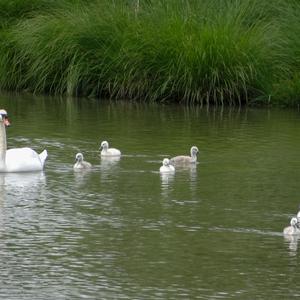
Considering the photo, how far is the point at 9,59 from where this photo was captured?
26.0m

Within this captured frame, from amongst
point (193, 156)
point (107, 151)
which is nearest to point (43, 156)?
point (107, 151)

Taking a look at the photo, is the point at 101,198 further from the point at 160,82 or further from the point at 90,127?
the point at 160,82

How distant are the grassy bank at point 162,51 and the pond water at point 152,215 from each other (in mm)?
2816

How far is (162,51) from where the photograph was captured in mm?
23703

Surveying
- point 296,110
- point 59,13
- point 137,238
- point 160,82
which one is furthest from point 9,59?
point 137,238

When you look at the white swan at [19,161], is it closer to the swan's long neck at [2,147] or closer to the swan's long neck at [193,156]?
the swan's long neck at [2,147]

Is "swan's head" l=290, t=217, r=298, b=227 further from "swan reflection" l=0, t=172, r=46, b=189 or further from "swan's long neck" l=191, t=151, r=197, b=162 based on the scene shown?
"swan's long neck" l=191, t=151, r=197, b=162

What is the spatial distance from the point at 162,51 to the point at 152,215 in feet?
36.2

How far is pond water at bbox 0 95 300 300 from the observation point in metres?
Result: 10.4

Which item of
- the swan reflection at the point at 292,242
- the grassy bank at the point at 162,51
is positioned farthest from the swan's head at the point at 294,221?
the grassy bank at the point at 162,51

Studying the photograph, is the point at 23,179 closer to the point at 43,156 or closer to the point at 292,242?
the point at 43,156

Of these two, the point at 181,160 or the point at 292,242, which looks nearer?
the point at 292,242

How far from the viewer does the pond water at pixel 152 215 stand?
34.0ft

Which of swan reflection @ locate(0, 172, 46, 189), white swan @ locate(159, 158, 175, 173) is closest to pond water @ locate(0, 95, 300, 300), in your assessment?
swan reflection @ locate(0, 172, 46, 189)
